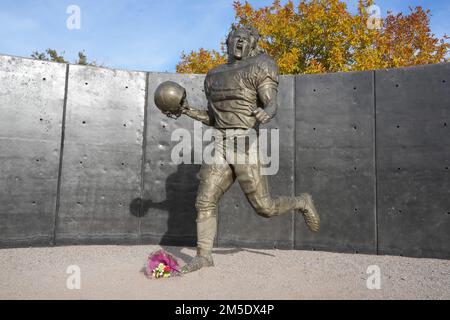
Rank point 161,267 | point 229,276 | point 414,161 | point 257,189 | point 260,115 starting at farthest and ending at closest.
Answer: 1. point 414,161
2. point 257,189
3. point 229,276
4. point 161,267
5. point 260,115

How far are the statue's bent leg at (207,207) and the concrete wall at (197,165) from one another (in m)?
2.20

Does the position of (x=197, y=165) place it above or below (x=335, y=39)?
below

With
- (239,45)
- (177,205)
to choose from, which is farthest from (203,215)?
(177,205)

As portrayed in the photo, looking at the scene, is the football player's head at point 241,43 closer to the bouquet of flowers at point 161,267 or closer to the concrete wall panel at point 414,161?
the bouquet of flowers at point 161,267

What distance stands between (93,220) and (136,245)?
78 cm

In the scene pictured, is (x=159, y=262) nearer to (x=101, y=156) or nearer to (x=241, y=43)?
(x=241, y=43)

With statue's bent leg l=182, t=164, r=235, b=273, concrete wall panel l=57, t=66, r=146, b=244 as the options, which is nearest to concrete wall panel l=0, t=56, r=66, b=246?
concrete wall panel l=57, t=66, r=146, b=244

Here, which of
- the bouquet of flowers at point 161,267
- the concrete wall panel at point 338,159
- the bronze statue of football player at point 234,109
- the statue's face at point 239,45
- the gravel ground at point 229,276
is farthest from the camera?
the concrete wall panel at point 338,159

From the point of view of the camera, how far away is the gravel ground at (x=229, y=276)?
3.45 m

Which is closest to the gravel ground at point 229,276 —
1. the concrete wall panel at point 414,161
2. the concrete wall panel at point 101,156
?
the concrete wall panel at point 414,161

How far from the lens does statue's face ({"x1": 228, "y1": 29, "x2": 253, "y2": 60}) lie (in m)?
4.38

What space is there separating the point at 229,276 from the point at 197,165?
2758 mm

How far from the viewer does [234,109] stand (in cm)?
430
